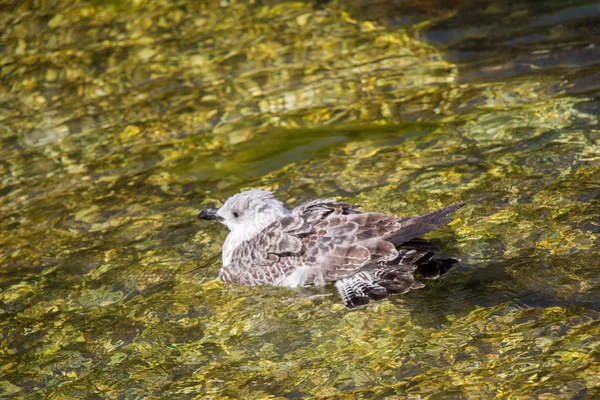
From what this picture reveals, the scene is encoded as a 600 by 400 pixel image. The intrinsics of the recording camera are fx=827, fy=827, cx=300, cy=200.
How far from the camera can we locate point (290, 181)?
8.74m

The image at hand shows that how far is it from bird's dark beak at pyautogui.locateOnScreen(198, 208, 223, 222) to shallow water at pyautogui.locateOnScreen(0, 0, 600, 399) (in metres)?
0.32

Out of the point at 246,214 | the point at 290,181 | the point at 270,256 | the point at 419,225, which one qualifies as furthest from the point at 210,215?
the point at 419,225

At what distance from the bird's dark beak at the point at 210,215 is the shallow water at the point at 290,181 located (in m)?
0.32

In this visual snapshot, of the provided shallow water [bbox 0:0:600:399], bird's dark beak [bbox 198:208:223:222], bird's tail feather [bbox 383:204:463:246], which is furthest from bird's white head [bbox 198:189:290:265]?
bird's tail feather [bbox 383:204:463:246]

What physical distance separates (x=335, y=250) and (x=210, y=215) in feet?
5.10

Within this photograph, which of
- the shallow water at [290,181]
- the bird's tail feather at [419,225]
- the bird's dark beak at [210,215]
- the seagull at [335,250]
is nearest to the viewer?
the shallow water at [290,181]

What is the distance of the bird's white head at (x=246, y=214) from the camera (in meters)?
7.53

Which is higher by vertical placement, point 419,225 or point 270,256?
point 419,225

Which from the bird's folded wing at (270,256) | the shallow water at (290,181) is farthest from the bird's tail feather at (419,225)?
the bird's folded wing at (270,256)

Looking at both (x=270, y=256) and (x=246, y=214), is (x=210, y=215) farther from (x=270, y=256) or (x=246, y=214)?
(x=270, y=256)

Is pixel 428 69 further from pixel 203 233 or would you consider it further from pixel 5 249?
pixel 5 249

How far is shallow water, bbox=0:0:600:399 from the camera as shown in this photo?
597 centimetres

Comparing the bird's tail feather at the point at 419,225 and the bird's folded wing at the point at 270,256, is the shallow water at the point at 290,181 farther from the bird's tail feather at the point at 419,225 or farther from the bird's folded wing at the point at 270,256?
the bird's tail feather at the point at 419,225

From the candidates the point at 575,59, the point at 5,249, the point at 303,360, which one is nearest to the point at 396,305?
the point at 303,360
